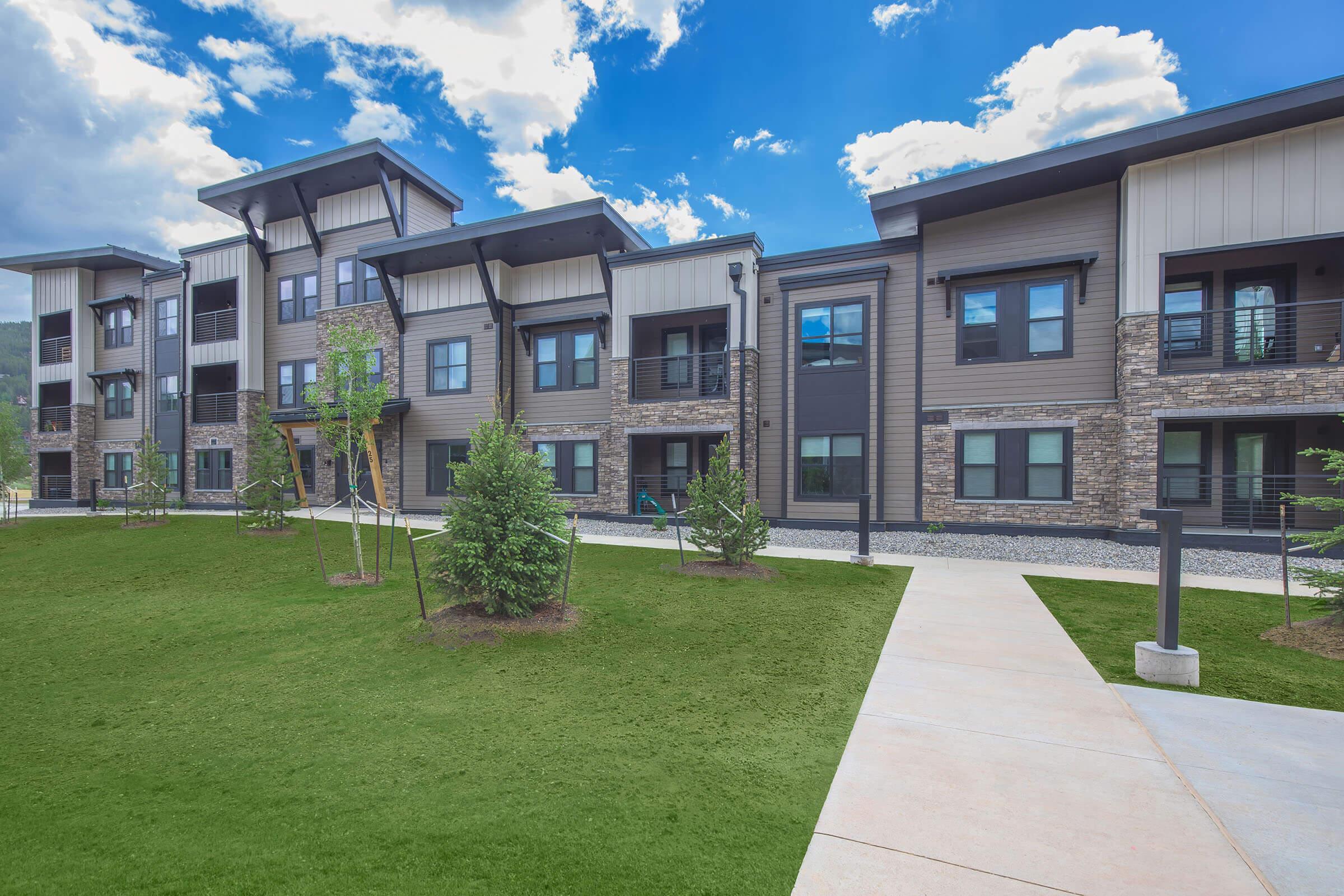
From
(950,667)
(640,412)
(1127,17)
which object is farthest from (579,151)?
(950,667)

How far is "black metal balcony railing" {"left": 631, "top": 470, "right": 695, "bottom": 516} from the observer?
1702cm

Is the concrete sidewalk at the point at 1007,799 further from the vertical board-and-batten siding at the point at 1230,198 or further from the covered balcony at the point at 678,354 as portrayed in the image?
the covered balcony at the point at 678,354

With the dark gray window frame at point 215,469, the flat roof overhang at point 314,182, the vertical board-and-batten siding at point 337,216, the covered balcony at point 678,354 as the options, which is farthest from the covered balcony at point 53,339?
the covered balcony at point 678,354

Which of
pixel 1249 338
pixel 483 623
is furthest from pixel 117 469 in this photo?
pixel 1249 338

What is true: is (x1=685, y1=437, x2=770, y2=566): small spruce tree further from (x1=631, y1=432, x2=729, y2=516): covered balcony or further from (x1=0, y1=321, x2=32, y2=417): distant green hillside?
(x1=0, y1=321, x2=32, y2=417): distant green hillside

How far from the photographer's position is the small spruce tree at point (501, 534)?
248 inches

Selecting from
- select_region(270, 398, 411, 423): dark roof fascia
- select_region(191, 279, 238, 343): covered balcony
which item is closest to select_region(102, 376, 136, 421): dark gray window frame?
select_region(191, 279, 238, 343): covered balcony

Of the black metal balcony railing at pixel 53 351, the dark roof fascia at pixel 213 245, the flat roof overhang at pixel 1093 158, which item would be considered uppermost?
the dark roof fascia at pixel 213 245

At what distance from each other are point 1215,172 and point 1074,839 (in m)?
14.6

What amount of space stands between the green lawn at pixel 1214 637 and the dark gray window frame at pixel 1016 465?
4.78 metres

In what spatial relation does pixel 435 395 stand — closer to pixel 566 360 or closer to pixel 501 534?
pixel 566 360

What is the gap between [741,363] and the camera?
15.3 meters

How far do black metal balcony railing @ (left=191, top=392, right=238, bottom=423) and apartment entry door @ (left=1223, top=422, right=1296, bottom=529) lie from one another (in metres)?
31.3

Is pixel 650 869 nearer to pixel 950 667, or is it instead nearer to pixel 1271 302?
pixel 950 667
